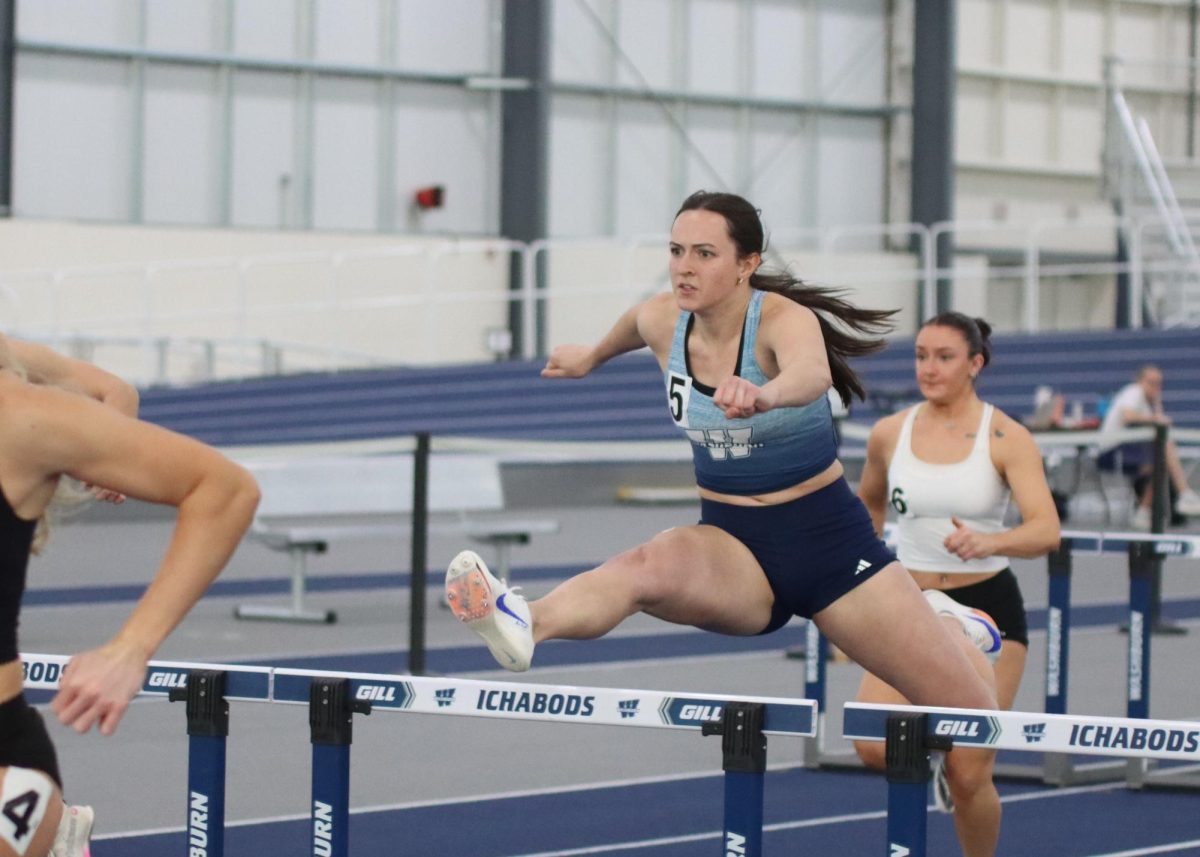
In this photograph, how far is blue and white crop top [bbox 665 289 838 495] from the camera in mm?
4598

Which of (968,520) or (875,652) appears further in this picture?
(968,520)

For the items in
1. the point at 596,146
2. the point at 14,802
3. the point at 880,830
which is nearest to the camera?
the point at 14,802

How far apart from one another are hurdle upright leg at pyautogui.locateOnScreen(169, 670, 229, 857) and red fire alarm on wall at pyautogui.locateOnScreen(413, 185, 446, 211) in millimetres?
22387

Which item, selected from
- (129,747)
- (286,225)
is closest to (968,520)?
(129,747)

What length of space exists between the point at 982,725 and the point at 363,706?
1.12m

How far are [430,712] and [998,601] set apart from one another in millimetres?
2867

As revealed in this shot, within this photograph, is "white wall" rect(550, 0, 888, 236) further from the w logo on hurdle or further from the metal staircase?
the w logo on hurdle

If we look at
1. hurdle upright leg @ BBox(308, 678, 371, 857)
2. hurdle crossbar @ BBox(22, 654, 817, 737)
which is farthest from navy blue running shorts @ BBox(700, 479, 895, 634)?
hurdle upright leg @ BBox(308, 678, 371, 857)

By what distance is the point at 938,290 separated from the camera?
27.6 metres

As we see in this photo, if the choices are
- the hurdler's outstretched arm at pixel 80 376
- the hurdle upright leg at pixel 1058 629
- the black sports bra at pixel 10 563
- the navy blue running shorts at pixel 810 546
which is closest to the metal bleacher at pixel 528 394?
the hurdle upright leg at pixel 1058 629

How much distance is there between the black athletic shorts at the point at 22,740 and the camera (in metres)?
2.98

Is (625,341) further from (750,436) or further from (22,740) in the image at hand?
(22,740)

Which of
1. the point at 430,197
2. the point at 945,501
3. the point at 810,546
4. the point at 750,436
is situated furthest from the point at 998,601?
the point at 430,197

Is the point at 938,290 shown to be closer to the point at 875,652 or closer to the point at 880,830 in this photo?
the point at 880,830
